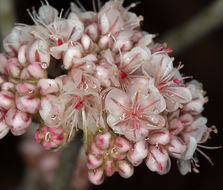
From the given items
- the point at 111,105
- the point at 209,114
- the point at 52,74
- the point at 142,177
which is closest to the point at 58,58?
the point at 52,74

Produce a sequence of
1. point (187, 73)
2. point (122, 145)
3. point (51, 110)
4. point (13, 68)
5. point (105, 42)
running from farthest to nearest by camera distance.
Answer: point (187, 73)
point (105, 42)
point (13, 68)
point (122, 145)
point (51, 110)

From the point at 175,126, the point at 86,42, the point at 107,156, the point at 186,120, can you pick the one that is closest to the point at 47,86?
the point at 86,42

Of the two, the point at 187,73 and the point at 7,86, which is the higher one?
the point at 7,86

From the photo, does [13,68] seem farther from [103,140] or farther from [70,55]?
[103,140]

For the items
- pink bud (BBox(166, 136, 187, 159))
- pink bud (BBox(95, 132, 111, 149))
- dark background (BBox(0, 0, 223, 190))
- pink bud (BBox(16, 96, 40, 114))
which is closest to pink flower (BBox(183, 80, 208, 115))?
pink bud (BBox(166, 136, 187, 159))

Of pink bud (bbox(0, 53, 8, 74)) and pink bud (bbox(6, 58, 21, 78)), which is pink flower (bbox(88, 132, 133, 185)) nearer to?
pink bud (bbox(6, 58, 21, 78))

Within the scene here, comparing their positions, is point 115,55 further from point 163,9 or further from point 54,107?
point 163,9
